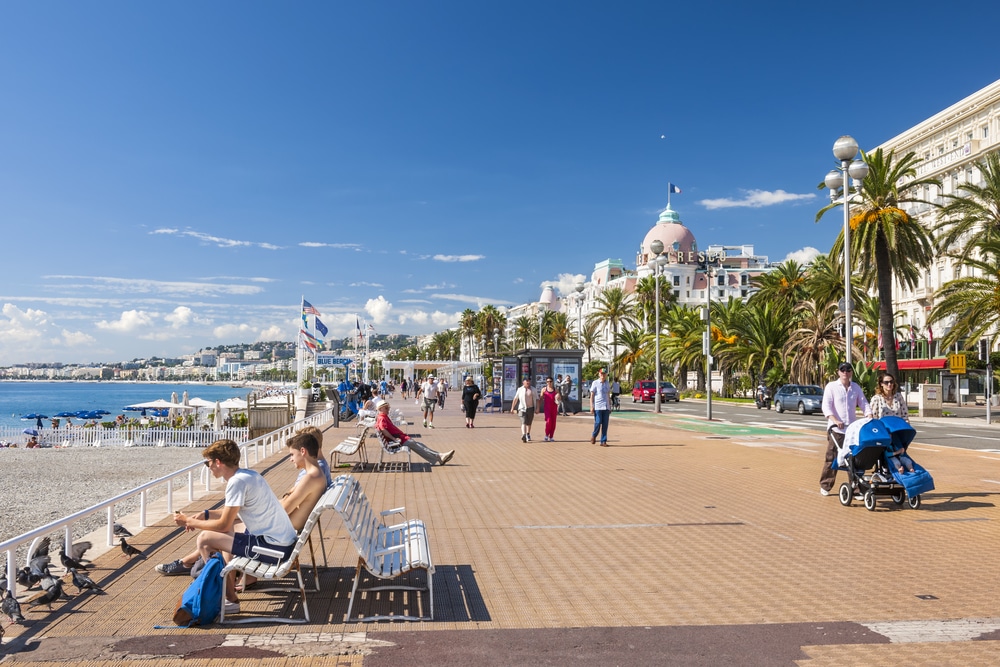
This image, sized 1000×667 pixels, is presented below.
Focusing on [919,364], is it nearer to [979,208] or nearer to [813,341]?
[813,341]

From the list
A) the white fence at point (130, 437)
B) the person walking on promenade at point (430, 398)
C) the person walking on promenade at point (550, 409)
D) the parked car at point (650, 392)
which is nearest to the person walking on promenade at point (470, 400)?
the person walking on promenade at point (430, 398)

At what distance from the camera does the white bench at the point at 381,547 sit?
17.4 feet

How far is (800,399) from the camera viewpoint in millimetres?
37875

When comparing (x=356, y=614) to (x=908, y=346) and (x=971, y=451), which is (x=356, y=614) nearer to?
(x=971, y=451)

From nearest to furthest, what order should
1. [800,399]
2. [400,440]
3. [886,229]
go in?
[400,440], [886,229], [800,399]

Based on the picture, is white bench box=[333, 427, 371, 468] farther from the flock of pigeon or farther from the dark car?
the dark car

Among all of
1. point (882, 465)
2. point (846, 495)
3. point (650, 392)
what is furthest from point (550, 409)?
point (650, 392)

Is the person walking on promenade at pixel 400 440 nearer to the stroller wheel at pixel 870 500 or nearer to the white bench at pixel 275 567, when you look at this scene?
the stroller wheel at pixel 870 500

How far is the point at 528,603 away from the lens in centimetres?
567

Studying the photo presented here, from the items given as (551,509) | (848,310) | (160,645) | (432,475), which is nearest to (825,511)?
(551,509)

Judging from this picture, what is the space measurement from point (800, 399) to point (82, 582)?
36345 millimetres

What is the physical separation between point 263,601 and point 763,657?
3401 millimetres

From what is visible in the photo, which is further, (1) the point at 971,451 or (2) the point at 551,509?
(1) the point at 971,451

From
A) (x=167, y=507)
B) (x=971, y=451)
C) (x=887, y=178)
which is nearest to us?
(x=167, y=507)
